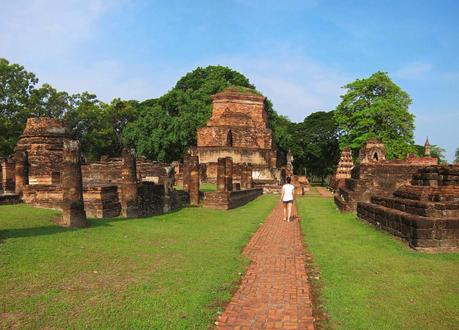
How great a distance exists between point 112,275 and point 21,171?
39.7 ft

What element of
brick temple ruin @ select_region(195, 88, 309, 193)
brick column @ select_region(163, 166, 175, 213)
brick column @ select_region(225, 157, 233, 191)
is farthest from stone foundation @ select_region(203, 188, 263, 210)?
brick temple ruin @ select_region(195, 88, 309, 193)

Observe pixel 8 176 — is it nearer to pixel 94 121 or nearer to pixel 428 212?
pixel 428 212

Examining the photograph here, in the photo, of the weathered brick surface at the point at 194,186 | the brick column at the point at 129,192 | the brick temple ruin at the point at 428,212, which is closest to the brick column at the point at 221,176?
the weathered brick surface at the point at 194,186

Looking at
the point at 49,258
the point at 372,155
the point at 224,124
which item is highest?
the point at 224,124

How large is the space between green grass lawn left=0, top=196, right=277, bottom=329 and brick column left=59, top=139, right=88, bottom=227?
0.50 meters

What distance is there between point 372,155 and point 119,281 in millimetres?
21924

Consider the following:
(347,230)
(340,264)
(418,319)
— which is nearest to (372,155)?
(347,230)

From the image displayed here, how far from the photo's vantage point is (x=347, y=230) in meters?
11.1

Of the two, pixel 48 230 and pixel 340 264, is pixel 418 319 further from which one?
pixel 48 230

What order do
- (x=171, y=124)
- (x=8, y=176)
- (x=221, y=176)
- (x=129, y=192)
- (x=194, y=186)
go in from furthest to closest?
(x=171, y=124), (x=221, y=176), (x=194, y=186), (x=8, y=176), (x=129, y=192)

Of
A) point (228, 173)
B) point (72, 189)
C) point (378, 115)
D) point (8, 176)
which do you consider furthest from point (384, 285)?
point (378, 115)

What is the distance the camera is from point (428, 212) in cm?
819

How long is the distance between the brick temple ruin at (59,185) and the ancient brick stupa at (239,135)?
19.5 meters

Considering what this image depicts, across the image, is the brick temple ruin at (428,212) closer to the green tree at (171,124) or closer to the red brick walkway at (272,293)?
the red brick walkway at (272,293)
